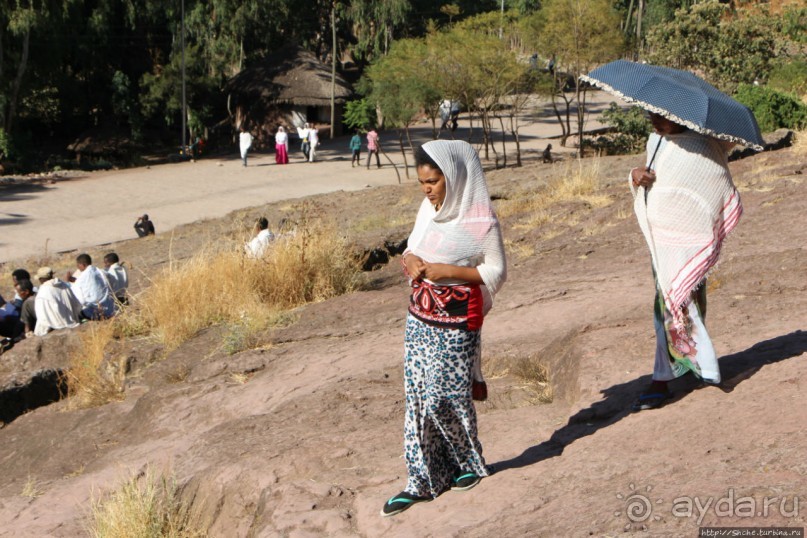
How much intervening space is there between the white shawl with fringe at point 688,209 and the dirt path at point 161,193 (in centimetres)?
1575

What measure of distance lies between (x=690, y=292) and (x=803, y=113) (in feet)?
48.1

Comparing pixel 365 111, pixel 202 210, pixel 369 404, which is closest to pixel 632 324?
pixel 369 404

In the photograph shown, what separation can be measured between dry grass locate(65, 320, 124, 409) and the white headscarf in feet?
14.5

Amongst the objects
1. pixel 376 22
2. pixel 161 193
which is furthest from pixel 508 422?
pixel 376 22

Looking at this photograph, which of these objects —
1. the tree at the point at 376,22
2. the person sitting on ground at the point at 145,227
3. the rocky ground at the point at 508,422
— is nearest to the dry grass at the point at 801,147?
the rocky ground at the point at 508,422

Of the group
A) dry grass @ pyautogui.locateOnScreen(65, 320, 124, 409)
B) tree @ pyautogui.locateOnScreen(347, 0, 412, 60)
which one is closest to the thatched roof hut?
tree @ pyautogui.locateOnScreen(347, 0, 412, 60)

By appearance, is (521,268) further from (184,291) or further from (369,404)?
(369,404)

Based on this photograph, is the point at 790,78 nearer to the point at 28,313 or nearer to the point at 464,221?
the point at 28,313

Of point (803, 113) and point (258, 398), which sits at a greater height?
point (803, 113)

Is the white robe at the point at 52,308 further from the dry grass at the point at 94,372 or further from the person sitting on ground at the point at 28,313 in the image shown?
the dry grass at the point at 94,372

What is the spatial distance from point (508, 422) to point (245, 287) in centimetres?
410

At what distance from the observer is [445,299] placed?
4.06 m

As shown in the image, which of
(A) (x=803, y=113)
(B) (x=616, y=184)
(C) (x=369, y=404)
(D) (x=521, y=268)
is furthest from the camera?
(A) (x=803, y=113)

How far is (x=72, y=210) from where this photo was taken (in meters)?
23.8
